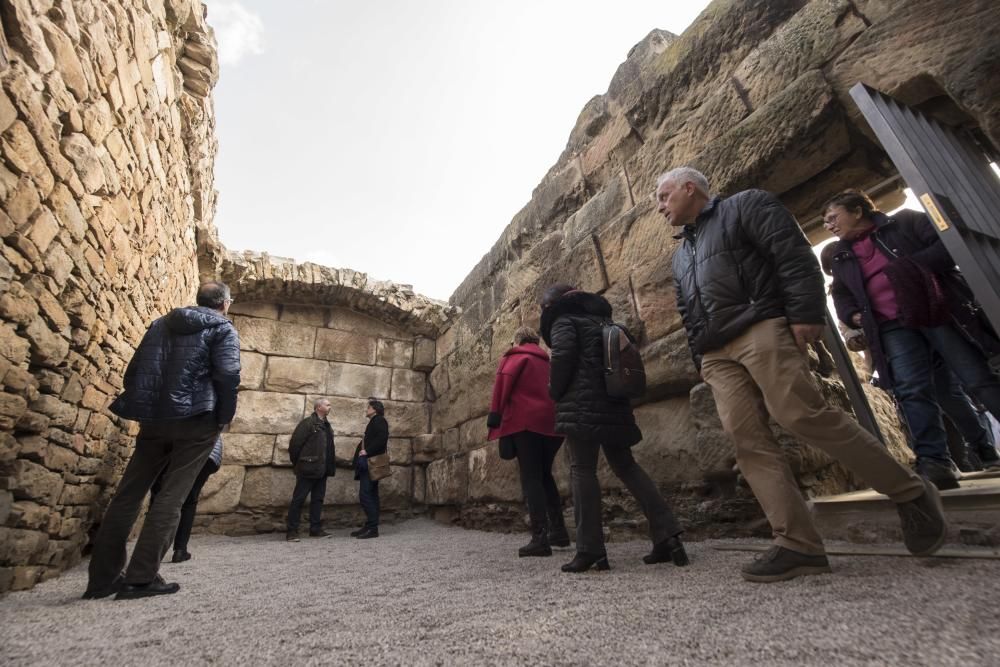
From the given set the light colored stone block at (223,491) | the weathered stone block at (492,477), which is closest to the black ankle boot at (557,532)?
the weathered stone block at (492,477)

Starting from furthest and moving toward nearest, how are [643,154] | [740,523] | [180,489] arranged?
[643,154]
[740,523]
[180,489]

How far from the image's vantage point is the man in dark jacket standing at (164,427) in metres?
2.19

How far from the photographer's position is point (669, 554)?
2.21 metres

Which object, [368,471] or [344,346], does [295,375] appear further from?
[368,471]

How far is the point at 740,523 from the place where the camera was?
8.08 ft

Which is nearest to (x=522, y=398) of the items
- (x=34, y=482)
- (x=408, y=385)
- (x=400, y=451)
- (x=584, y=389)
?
(x=584, y=389)

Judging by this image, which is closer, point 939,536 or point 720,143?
point 939,536

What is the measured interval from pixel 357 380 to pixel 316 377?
21.3 inches

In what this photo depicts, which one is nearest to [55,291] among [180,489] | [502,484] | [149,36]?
[180,489]

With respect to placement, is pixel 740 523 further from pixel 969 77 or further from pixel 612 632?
pixel 969 77

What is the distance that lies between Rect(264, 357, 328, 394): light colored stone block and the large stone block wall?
241 centimetres

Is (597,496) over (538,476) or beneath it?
beneath

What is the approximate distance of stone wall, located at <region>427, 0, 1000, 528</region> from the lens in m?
2.15

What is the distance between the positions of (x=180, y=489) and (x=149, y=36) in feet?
9.49
